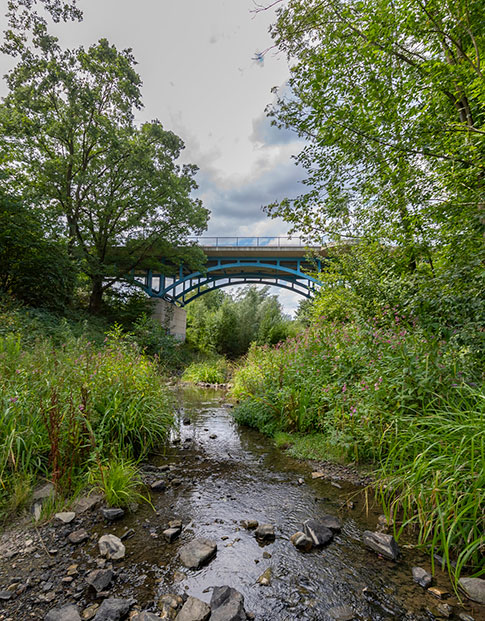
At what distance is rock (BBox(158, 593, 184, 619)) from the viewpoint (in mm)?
1314

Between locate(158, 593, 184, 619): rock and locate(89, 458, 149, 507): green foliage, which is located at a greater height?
locate(89, 458, 149, 507): green foliage

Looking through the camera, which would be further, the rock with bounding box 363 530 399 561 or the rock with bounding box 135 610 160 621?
the rock with bounding box 363 530 399 561

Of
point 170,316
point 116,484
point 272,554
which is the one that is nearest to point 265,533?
point 272,554

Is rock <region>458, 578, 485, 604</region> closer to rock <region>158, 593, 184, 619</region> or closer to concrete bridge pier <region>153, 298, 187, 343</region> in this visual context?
rock <region>158, 593, 184, 619</region>

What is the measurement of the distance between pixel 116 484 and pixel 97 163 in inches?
520

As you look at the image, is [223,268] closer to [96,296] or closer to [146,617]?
[96,296]

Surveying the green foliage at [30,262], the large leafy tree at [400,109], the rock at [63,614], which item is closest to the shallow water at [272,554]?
the rock at [63,614]

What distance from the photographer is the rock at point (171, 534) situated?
72.8 inches

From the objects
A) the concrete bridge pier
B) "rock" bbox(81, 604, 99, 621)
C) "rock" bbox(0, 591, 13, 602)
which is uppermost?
the concrete bridge pier

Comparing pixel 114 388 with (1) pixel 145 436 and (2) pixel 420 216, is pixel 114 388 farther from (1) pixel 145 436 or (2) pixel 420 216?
(2) pixel 420 216

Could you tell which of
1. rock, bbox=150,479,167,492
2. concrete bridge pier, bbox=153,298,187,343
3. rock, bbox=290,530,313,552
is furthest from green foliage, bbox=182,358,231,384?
rock, bbox=290,530,313,552

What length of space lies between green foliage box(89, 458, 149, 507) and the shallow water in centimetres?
17

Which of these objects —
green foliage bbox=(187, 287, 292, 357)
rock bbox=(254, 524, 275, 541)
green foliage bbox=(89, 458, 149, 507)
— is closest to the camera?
rock bbox=(254, 524, 275, 541)

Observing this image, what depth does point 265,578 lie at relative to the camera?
155 cm
